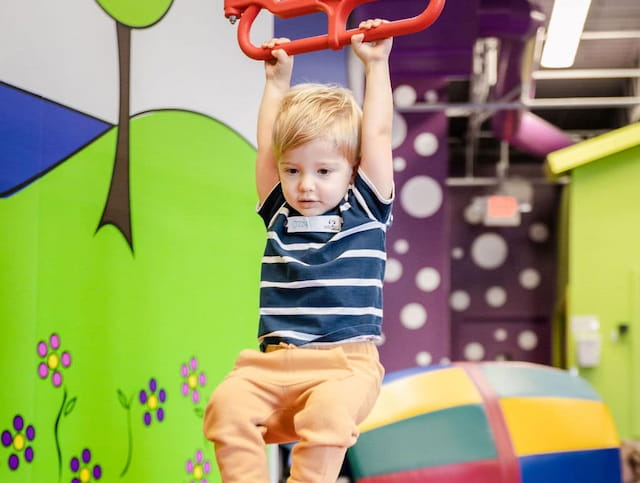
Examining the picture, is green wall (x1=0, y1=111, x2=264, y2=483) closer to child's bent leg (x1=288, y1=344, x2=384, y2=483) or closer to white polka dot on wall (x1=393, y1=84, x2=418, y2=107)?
child's bent leg (x1=288, y1=344, x2=384, y2=483)

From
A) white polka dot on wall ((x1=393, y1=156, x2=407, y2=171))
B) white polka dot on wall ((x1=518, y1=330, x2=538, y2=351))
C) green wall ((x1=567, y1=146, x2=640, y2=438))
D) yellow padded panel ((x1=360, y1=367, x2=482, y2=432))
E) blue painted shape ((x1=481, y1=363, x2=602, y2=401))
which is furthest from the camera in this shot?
white polka dot on wall ((x1=518, y1=330, x2=538, y2=351))

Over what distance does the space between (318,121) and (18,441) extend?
1155 millimetres

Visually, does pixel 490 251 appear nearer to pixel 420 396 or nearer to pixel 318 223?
pixel 420 396

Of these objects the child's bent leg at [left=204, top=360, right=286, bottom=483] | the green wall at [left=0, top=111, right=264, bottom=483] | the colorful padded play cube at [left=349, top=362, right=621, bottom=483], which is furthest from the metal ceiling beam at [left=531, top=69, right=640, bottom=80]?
the child's bent leg at [left=204, top=360, right=286, bottom=483]

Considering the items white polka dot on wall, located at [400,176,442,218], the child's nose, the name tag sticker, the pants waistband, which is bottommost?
the pants waistband

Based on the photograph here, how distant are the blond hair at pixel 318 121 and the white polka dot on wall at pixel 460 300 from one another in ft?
28.9

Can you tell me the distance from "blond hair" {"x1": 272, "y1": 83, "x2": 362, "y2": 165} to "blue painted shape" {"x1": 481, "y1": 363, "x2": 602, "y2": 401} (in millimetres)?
2366

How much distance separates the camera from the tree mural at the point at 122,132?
2645 mm

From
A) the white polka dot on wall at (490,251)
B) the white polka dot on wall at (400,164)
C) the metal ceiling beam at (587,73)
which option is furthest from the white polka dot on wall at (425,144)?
the white polka dot on wall at (490,251)

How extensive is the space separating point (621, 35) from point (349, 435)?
7.90 m

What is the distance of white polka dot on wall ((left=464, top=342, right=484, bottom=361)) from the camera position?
34.9 feet

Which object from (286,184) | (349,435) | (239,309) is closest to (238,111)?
(239,309)

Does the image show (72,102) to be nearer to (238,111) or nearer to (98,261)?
(98,261)

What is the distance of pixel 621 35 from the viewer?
342 inches
